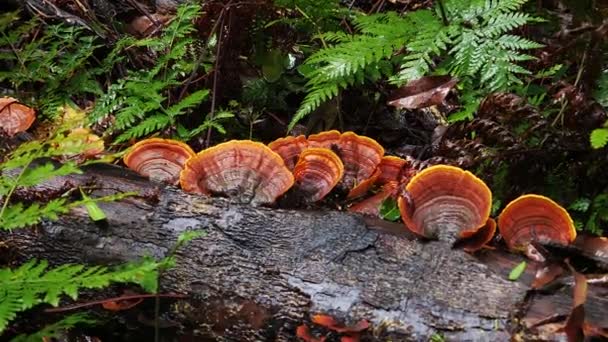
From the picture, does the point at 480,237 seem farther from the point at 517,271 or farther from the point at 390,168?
the point at 390,168

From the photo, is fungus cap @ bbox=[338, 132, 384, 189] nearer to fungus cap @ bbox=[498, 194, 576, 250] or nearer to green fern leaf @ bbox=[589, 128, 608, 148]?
fungus cap @ bbox=[498, 194, 576, 250]

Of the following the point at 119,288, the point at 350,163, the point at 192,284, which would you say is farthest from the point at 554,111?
the point at 119,288

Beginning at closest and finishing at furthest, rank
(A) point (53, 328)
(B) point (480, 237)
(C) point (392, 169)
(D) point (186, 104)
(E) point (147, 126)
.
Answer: (A) point (53, 328), (B) point (480, 237), (C) point (392, 169), (E) point (147, 126), (D) point (186, 104)

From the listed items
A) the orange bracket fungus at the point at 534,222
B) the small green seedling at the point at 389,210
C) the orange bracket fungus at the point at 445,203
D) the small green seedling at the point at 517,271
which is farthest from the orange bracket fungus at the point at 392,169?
the small green seedling at the point at 517,271

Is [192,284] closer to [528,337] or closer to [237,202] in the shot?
[237,202]

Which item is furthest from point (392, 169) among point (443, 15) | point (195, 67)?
point (195, 67)

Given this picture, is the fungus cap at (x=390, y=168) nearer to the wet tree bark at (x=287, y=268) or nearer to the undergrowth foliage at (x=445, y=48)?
the undergrowth foliage at (x=445, y=48)

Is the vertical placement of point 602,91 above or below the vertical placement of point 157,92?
above
